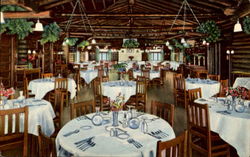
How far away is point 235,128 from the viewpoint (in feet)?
10.3

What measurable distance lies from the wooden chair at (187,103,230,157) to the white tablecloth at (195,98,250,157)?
11 cm

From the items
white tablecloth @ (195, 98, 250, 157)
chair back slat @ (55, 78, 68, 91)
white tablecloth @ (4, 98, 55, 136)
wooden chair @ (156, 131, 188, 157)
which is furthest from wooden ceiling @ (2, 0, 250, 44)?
wooden chair @ (156, 131, 188, 157)

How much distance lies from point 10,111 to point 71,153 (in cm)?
132

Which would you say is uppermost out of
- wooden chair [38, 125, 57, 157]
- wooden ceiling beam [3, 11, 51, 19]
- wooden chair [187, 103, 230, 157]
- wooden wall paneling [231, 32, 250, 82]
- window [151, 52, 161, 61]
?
window [151, 52, 161, 61]

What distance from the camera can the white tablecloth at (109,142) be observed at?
1989 mm

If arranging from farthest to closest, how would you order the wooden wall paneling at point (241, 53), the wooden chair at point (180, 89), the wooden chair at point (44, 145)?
the wooden wall paneling at point (241, 53), the wooden chair at point (180, 89), the wooden chair at point (44, 145)

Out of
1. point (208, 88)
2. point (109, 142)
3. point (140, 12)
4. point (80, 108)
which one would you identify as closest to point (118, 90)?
point (80, 108)

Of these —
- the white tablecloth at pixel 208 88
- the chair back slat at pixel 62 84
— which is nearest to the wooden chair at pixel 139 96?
the white tablecloth at pixel 208 88

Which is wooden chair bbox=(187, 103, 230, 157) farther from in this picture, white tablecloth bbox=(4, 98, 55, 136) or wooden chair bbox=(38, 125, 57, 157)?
white tablecloth bbox=(4, 98, 55, 136)

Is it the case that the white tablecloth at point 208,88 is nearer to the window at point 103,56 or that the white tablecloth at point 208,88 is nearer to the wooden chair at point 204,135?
the wooden chair at point 204,135

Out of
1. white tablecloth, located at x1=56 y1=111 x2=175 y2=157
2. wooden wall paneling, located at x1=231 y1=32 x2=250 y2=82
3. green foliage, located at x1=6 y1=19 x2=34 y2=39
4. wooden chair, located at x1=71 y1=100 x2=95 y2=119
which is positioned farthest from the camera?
wooden wall paneling, located at x1=231 y1=32 x2=250 y2=82

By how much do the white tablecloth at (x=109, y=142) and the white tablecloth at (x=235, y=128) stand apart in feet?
3.60

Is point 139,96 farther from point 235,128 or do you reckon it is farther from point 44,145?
point 44,145

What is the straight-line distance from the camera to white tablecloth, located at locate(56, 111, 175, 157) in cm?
199
